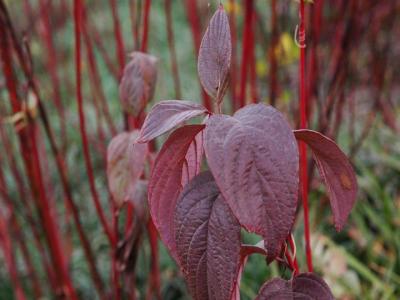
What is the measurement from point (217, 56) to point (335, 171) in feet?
0.53

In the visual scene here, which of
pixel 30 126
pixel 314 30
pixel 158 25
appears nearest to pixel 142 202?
pixel 30 126

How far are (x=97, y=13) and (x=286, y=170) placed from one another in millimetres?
4470

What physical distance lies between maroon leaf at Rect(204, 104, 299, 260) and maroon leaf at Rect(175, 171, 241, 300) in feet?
0.12

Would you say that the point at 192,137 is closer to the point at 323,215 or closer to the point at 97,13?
the point at 323,215

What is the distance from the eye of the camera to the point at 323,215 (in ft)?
6.51

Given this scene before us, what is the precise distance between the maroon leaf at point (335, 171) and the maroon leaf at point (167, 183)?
0.37 feet

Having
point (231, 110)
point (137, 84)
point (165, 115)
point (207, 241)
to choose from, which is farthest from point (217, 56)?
point (231, 110)

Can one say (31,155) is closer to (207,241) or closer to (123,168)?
(123,168)

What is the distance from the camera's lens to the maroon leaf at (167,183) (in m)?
0.59

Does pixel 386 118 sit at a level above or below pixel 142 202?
below

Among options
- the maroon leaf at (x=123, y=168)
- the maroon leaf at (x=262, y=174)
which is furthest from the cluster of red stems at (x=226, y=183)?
the maroon leaf at (x=123, y=168)

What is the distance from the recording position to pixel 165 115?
591 mm

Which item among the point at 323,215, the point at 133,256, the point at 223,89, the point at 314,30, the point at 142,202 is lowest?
the point at 323,215

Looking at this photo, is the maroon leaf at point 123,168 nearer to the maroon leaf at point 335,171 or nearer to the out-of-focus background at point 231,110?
the out-of-focus background at point 231,110
